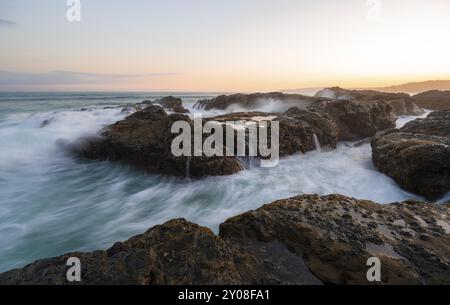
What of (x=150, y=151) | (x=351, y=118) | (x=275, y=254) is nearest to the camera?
(x=275, y=254)

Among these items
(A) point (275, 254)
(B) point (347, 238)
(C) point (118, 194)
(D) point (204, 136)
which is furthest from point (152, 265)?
(D) point (204, 136)

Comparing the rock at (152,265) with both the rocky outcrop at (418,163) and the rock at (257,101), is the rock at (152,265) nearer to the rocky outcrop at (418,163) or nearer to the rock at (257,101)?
the rocky outcrop at (418,163)

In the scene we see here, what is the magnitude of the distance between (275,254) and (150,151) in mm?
5564

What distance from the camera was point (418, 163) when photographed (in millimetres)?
5863

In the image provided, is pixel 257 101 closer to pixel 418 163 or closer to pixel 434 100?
pixel 434 100

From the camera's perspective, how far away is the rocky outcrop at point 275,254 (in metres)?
2.30

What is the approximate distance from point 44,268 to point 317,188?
569cm

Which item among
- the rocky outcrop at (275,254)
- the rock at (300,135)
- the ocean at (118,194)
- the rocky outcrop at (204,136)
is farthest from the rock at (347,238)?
the rock at (300,135)

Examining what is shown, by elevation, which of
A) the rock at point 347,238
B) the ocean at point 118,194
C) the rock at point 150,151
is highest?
the rock at point 150,151

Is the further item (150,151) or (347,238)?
(150,151)

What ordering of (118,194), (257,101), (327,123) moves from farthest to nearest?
(257,101), (327,123), (118,194)

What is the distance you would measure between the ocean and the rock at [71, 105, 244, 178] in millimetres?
257

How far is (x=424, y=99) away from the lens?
29.7m

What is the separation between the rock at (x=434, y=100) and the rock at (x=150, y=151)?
27808 millimetres
